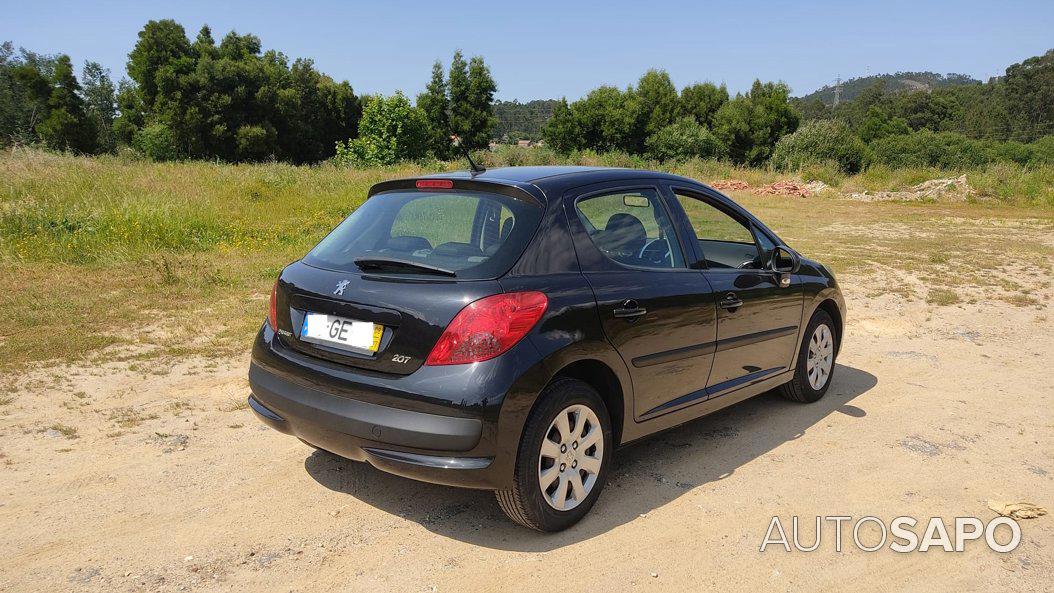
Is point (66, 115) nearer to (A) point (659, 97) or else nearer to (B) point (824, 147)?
(A) point (659, 97)

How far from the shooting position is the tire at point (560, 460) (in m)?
3.20

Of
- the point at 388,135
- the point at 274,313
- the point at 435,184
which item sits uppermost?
the point at 388,135

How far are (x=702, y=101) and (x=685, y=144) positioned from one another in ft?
67.5

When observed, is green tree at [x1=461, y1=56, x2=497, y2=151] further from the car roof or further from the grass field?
the car roof

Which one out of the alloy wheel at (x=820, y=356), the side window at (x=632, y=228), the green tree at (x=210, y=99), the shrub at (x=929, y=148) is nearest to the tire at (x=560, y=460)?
the side window at (x=632, y=228)

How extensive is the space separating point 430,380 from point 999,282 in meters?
10.3

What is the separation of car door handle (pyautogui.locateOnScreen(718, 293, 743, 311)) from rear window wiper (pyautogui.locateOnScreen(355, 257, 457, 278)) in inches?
72.5

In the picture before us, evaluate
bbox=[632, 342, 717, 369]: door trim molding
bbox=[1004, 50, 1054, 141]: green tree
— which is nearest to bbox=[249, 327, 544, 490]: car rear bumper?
bbox=[632, 342, 717, 369]: door trim molding

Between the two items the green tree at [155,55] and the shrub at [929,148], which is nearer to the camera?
the green tree at [155,55]

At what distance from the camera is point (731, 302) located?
4449 millimetres

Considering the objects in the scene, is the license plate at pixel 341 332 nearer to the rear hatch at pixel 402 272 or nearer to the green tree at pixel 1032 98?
the rear hatch at pixel 402 272

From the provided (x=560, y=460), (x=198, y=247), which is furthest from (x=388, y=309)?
(x=198, y=247)

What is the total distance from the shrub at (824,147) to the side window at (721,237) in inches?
1578

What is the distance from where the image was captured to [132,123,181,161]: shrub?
51781 millimetres
